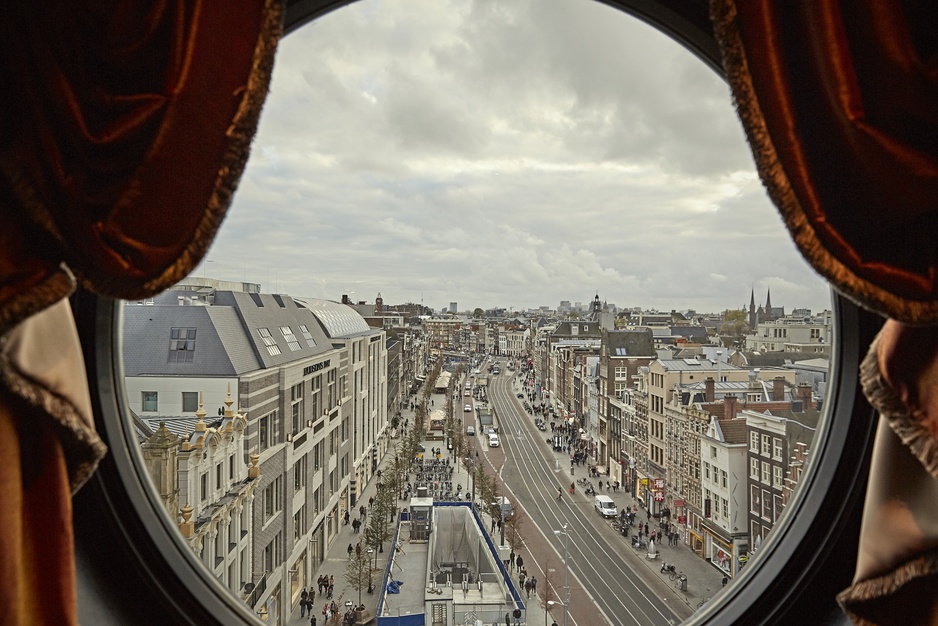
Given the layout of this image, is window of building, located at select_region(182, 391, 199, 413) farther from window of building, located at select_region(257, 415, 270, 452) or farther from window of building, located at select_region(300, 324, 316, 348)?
window of building, located at select_region(300, 324, 316, 348)

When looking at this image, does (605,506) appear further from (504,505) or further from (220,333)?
(220,333)

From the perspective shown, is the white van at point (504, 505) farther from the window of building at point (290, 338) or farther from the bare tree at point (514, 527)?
the window of building at point (290, 338)

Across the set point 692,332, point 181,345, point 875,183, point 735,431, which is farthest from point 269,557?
point 875,183

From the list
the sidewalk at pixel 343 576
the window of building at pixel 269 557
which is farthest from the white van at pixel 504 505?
the window of building at pixel 269 557

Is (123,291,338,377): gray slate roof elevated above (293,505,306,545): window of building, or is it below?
above

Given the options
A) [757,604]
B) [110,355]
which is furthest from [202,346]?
[757,604]

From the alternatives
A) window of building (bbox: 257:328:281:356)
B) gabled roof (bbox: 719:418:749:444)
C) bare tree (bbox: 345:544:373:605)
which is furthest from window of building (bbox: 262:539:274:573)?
gabled roof (bbox: 719:418:749:444)

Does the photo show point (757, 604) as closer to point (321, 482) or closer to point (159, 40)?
point (159, 40)
